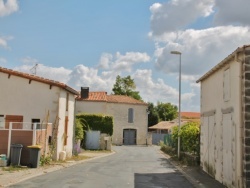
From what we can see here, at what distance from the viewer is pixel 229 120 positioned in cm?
1318

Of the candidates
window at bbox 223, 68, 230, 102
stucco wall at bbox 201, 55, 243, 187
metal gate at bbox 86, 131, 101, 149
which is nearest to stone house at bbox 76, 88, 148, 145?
metal gate at bbox 86, 131, 101, 149

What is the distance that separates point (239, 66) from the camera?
11938mm

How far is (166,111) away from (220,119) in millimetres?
75732

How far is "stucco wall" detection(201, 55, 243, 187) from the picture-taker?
12.1 m

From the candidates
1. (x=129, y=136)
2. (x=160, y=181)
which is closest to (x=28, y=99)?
(x=160, y=181)

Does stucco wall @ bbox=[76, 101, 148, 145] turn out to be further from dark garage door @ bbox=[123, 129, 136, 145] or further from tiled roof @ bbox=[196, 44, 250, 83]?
tiled roof @ bbox=[196, 44, 250, 83]

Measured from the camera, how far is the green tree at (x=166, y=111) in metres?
89.7

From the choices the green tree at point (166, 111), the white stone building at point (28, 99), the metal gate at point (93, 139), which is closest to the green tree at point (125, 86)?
the green tree at point (166, 111)

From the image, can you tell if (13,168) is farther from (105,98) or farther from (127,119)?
(127,119)

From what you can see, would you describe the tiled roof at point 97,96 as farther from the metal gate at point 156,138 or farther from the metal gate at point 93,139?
the metal gate at point 93,139

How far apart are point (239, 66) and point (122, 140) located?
45840mm

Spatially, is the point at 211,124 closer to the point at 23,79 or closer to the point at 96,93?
the point at 23,79

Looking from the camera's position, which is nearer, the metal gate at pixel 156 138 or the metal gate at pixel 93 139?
the metal gate at pixel 93 139

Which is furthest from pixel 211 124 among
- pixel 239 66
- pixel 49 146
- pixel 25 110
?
pixel 25 110
